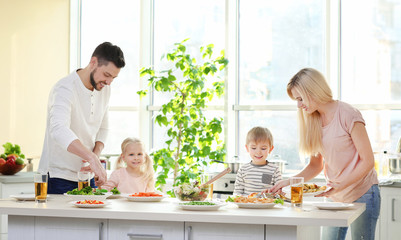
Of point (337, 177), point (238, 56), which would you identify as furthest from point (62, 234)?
point (238, 56)

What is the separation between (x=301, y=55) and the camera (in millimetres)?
5430

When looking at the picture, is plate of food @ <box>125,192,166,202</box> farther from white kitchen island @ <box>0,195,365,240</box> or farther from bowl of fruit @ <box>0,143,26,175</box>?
bowl of fruit @ <box>0,143,26,175</box>

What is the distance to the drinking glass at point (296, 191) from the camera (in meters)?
2.68

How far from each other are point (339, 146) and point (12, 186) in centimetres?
269

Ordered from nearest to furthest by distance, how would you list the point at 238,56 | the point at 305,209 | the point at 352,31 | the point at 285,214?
1. the point at 285,214
2. the point at 305,209
3. the point at 352,31
4. the point at 238,56

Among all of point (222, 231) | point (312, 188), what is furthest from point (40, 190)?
point (312, 188)

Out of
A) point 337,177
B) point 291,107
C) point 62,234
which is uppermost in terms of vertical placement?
point 291,107

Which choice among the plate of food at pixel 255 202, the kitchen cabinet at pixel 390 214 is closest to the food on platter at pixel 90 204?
the plate of food at pixel 255 202

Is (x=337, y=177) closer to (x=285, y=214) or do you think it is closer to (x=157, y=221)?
(x=285, y=214)

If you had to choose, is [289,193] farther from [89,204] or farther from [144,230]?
[89,204]

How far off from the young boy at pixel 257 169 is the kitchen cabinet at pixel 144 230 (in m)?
1.23

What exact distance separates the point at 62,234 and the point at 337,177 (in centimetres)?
132

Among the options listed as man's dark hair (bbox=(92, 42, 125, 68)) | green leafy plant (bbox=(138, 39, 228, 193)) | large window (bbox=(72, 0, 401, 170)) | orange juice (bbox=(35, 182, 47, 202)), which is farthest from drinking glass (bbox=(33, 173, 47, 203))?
large window (bbox=(72, 0, 401, 170))

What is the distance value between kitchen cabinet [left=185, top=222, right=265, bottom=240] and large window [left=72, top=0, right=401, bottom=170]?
305cm
